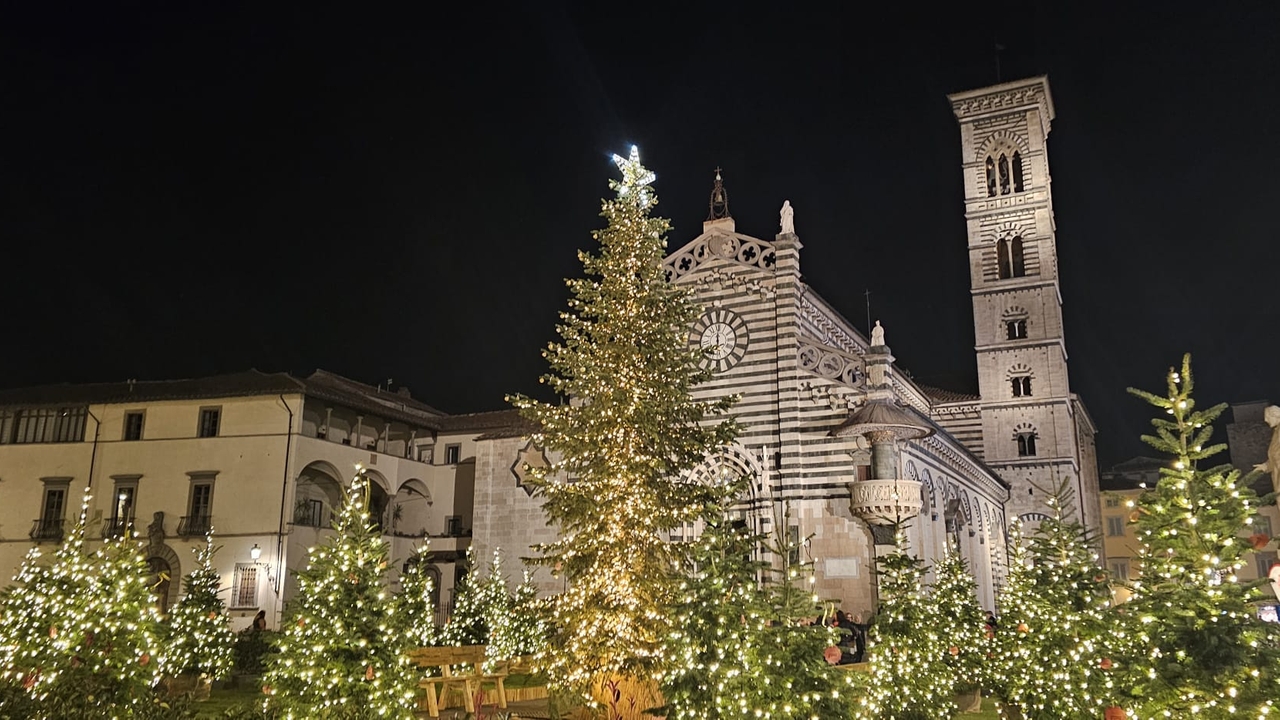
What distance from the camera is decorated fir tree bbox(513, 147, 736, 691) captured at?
46.7ft

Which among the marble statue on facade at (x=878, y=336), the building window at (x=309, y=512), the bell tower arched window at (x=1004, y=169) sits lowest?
the building window at (x=309, y=512)

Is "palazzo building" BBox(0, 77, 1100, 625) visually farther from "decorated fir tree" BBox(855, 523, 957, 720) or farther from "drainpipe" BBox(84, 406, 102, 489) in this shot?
"decorated fir tree" BBox(855, 523, 957, 720)

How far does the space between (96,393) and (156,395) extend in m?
3.36

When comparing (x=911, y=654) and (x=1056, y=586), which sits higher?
(x=1056, y=586)

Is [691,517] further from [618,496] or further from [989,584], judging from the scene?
[989,584]

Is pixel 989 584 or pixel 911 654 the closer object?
pixel 911 654

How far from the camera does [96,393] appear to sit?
34.0 metres

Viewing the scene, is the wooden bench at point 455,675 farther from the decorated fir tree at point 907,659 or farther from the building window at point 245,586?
the building window at point 245,586

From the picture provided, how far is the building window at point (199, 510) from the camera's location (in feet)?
101

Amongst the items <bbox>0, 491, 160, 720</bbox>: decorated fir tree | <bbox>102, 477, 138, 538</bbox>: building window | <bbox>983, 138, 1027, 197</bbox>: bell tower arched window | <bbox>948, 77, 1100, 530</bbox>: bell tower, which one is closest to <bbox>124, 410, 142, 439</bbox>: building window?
<bbox>102, 477, 138, 538</bbox>: building window

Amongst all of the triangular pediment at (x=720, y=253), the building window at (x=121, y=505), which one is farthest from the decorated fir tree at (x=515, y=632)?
the building window at (x=121, y=505)

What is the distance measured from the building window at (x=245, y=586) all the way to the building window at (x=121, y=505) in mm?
4727

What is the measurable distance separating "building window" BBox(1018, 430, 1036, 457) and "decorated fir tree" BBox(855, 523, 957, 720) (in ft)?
81.4

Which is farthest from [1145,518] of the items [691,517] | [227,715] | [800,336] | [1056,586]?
[800,336]
